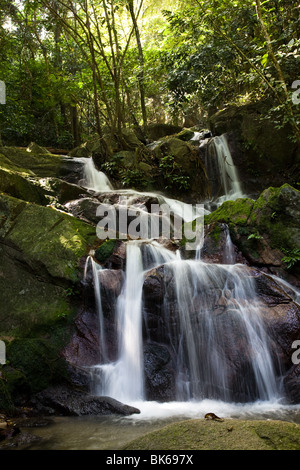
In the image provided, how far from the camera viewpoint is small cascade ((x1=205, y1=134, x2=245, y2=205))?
37.2 ft

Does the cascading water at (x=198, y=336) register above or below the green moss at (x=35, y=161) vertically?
below

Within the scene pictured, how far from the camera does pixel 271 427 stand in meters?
2.25

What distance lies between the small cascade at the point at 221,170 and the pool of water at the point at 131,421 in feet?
26.2

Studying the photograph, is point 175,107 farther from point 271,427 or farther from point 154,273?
point 271,427

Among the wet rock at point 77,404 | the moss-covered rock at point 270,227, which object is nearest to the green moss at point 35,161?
the moss-covered rock at point 270,227

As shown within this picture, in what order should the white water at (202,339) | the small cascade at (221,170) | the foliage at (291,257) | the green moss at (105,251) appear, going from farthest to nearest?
the small cascade at (221,170), the foliage at (291,257), the green moss at (105,251), the white water at (202,339)

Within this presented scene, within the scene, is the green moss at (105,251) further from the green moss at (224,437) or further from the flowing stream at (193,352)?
the green moss at (224,437)

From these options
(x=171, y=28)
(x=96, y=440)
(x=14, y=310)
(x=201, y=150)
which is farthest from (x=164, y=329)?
(x=171, y=28)

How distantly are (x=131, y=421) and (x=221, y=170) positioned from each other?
9719 mm

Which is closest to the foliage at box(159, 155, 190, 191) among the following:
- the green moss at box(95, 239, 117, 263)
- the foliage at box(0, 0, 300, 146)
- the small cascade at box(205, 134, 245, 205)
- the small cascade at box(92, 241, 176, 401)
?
the foliage at box(0, 0, 300, 146)

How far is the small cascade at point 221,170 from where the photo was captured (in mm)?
11328

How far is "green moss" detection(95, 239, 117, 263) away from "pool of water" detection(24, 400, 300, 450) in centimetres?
250

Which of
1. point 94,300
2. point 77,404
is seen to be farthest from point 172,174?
point 77,404
